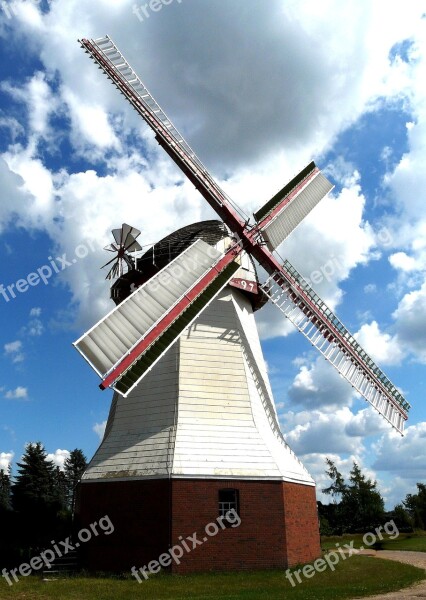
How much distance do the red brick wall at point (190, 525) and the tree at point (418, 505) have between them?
134ft

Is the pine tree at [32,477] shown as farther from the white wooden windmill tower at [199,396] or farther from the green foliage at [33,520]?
the white wooden windmill tower at [199,396]

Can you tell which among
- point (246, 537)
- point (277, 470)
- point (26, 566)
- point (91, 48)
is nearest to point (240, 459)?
point (277, 470)

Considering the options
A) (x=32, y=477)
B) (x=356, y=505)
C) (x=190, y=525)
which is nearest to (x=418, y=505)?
(x=356, y=505)

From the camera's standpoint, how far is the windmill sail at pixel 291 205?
69.0ft

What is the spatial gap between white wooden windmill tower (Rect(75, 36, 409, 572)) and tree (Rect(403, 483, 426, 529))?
1456 inches

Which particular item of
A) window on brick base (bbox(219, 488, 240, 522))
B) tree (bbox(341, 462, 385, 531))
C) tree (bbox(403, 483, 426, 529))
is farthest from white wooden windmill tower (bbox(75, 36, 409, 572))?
tree (bbox(403, 483, 426, 529))

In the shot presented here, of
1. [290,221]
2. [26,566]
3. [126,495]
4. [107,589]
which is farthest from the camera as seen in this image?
[290,221]

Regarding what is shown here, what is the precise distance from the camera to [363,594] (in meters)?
12.9

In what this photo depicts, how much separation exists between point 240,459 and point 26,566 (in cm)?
856

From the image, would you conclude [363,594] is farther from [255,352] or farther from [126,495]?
[255,352]

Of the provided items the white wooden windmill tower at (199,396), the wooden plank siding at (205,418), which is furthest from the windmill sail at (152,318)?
the wooden plank siding at (205,418)

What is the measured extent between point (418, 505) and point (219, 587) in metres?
48.2

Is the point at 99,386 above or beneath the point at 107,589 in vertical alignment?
above

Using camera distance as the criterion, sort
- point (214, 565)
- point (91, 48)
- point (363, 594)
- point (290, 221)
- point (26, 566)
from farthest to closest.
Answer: point (290, 221), point (91, 48), point (26, 566), point (214, 565), point (363, 594)
